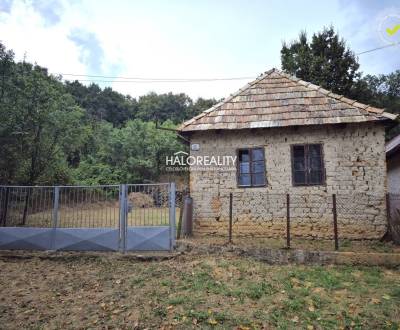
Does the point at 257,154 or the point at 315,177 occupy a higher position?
the point at 257,154

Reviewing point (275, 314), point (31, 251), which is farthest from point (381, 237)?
point (31, 251)

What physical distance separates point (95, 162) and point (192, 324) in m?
26.2

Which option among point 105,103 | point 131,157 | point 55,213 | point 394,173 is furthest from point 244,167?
point 105,103

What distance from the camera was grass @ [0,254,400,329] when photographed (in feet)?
13.1

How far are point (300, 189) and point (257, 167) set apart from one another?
152 centimetres

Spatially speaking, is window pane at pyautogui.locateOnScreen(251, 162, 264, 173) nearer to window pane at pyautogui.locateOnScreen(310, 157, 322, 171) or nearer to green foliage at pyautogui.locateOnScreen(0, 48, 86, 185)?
window pane at pyautogui.locateOnScreen(310, 157, 322, 171)

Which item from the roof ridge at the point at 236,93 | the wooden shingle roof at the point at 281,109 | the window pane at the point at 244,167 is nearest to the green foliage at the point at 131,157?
the roof ridge at the point at 236,93

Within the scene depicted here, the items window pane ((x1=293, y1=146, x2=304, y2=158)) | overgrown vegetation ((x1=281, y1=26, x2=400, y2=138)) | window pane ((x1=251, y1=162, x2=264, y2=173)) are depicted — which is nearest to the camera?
window pane ((x1=293, y1=146, x2=304, y2=158))

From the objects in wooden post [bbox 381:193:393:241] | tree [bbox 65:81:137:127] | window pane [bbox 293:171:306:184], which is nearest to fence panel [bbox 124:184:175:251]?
window pane [bbox 293:171:306:184]

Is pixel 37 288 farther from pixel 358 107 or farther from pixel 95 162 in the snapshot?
pixel 95 162

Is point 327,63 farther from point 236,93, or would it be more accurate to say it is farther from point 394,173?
point 236,93

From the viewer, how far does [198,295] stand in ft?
15.7

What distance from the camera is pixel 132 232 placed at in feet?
23.8

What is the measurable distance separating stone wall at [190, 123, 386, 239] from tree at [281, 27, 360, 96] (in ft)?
47.3
